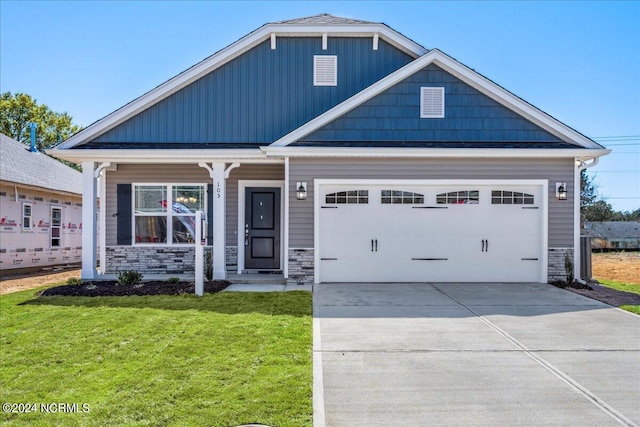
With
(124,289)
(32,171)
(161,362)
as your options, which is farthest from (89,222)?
(32,171)

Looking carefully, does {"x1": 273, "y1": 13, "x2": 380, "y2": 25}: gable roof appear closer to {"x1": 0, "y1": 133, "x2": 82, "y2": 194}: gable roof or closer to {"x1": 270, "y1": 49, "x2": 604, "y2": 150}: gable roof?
{"x1": 270, "y1": 49, "x2": 604, "y2": 150}: gable roof

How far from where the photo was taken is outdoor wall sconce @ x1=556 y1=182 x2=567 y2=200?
977 centimetres

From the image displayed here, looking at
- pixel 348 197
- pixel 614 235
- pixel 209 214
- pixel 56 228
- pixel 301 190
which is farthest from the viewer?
pixel 614 235

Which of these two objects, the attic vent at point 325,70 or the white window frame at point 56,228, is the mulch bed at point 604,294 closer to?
the attic vent at point 325,70

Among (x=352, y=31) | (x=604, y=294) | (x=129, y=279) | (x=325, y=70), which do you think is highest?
(x=352, y=31)

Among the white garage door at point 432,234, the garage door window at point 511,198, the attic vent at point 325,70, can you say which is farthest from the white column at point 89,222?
the garage door window at point 511,198

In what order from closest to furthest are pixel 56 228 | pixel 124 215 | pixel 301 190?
pixel 301 190 < pixel 124 215 < pixel 56 228

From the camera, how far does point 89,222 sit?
10.2 meters

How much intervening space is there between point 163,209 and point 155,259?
51.0 inches

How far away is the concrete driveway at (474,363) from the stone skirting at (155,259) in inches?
187

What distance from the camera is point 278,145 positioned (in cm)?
962

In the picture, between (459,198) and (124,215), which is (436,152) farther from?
(124,215)

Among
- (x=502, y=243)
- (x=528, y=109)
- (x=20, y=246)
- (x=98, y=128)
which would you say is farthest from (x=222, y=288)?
(x=20, y=246)

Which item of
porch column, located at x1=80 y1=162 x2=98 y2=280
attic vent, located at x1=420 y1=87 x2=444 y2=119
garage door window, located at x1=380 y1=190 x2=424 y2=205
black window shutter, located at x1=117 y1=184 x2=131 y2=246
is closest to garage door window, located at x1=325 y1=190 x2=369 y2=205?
garage door window, located at x1=380 y1=190 x2=424 y2=205
